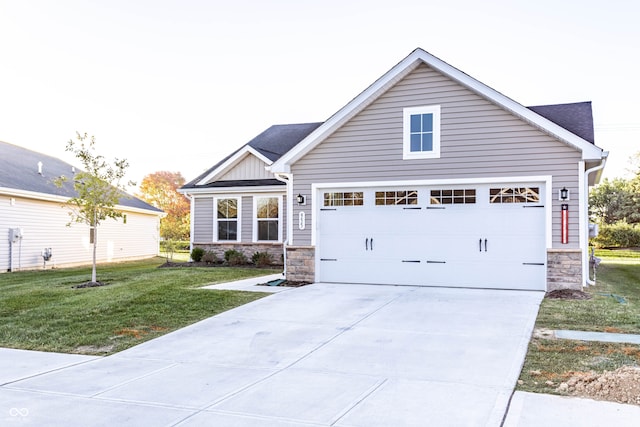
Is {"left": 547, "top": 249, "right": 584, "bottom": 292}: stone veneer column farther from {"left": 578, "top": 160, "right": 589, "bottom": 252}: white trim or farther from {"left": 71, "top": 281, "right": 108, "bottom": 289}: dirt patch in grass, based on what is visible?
{"left": 71, "top": 281, "right": 108, "bottom": 289}: dirt patch in grass

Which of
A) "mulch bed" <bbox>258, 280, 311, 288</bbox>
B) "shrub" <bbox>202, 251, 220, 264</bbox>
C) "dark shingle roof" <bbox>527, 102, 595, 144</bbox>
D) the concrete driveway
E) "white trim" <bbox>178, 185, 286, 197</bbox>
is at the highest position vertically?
"dark shingle roof" <bbox>527, 102, 595, 144</bbox>

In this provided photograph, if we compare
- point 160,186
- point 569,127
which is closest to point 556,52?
point 569,127

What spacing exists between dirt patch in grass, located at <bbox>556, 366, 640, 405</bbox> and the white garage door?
6.32 meters

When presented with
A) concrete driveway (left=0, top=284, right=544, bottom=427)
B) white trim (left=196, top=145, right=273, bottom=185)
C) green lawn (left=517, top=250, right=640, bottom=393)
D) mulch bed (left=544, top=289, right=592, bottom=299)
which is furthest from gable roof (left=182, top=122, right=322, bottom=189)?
concrete driveway (left=0, top=284, right=544, bottom=427)

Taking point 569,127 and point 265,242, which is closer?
point 569,127

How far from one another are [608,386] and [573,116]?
450 inches

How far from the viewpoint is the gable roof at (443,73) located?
35.8 ft

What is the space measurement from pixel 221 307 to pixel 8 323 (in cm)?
352

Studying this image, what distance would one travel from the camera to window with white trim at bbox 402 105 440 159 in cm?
→ 1224

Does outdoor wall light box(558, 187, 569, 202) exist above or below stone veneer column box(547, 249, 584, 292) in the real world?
above

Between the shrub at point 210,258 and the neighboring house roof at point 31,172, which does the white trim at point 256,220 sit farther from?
the neighboring house roof at point 31,172

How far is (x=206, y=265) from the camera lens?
19.5 m

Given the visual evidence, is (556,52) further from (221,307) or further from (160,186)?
(160,186)

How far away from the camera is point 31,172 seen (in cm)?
2105
